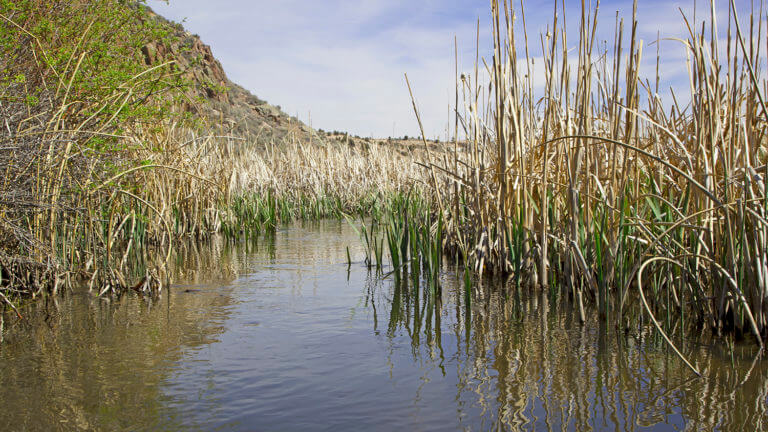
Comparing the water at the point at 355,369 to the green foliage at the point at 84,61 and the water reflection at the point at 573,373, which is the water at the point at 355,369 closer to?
the water reflection at the point at 573,373

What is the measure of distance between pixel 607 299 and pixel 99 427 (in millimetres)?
2469

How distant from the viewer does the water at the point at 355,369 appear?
7.40ft

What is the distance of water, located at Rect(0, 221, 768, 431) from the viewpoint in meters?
2.26

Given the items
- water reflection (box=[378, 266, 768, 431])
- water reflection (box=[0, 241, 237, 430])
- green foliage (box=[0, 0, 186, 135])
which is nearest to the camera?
water reflection (box=[378, 266, 768, 431])

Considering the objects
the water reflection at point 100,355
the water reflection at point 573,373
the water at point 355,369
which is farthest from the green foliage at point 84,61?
the water reflection at point 573,373

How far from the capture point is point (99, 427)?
86.6 inches

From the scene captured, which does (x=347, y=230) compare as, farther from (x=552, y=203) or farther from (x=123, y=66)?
(x=552, y=203)

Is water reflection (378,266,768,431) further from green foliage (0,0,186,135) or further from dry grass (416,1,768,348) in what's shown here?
green foliage (0,0,186,135)

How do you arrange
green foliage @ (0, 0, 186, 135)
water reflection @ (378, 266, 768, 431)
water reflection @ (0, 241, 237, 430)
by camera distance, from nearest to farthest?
water reflection @ (378, 266, 768, 431) → water reflection @ (0, 241, 237, 430) → green foliage @ (0, 0, 186, 135)

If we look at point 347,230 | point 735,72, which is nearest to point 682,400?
point 735,72

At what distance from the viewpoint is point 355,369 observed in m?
2.84

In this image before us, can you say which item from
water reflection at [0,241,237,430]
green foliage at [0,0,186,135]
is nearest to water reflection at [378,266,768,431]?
water reflection at [0,241,237,430]

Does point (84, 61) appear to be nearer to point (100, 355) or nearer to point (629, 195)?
point (100, 355)

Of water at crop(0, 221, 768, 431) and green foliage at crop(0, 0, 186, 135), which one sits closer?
water at crop(0, 221, 768, 431)
